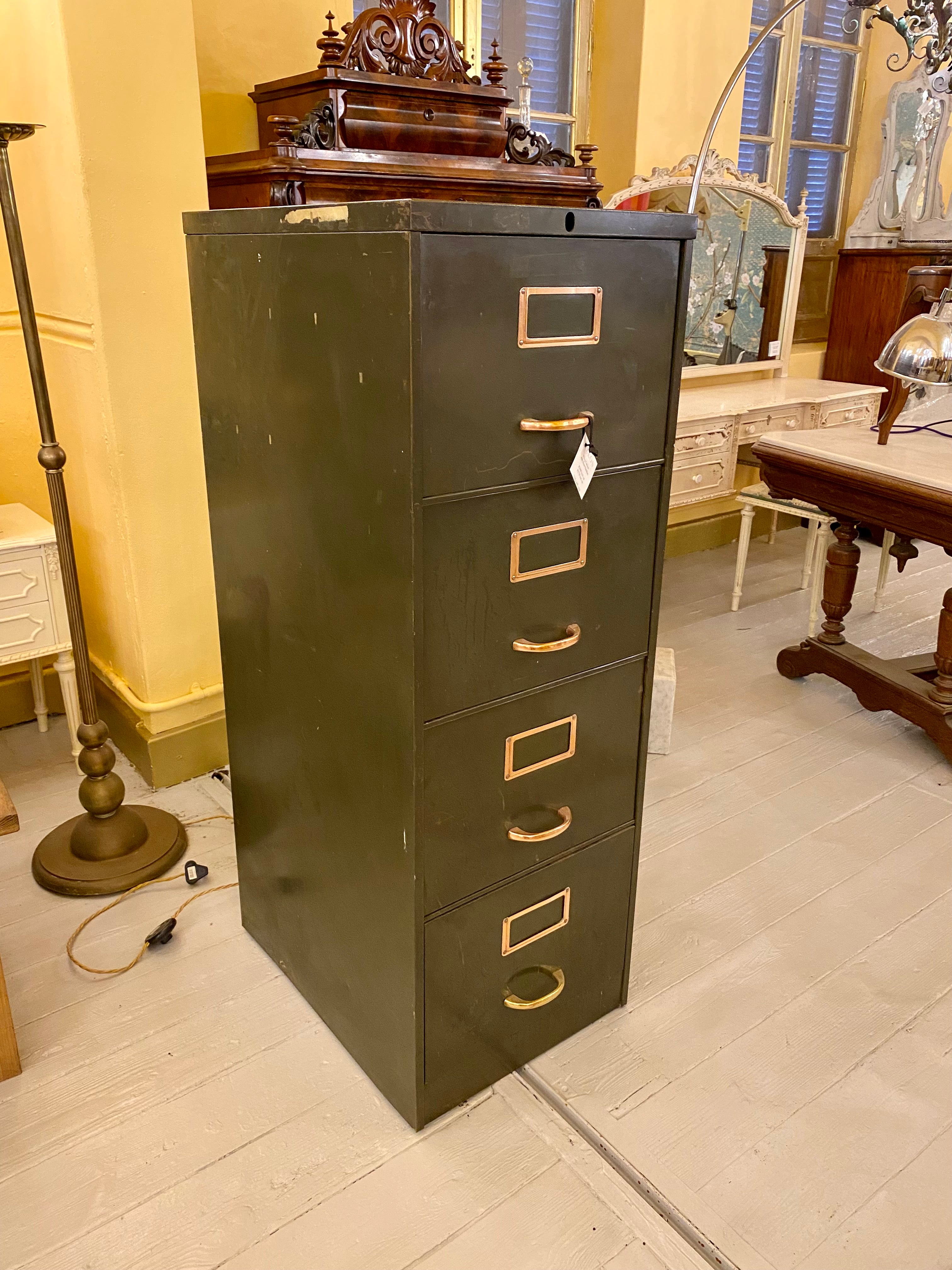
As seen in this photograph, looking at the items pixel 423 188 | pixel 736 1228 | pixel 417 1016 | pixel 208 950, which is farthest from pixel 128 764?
pixel 736 1228

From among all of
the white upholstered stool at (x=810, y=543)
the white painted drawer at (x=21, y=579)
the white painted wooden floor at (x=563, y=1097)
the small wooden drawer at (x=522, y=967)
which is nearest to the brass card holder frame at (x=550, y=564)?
the small wooden drawer at (x=522, y=967)

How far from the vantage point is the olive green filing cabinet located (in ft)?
3.89

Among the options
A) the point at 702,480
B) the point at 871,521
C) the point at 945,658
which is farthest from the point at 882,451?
the point at 702,480

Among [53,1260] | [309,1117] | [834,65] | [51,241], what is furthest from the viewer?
[834,65]

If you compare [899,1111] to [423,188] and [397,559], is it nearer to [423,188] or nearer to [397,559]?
[397,559]

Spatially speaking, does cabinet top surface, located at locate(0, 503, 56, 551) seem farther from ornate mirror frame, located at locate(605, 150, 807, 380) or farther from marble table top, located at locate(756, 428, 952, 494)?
ornate mirror frame, located at locate(605, 150, 807, 380)

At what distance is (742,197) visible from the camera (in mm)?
3988

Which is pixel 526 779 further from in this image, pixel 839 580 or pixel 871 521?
pixel 839 580

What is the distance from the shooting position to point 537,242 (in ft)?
3.87

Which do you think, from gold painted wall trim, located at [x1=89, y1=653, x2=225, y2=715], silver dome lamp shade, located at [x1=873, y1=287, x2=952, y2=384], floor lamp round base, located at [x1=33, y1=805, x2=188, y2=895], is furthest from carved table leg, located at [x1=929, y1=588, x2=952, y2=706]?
floor lamp round base, located at [x1=33, y1=805, x2=188, y2=895]

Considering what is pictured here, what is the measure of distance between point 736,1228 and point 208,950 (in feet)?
3.58

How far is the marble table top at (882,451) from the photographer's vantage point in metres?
2.68

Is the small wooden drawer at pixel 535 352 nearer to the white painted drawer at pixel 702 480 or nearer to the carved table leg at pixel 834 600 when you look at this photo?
the carved table leg at pixel 834 600

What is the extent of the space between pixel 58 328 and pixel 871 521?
227cm
